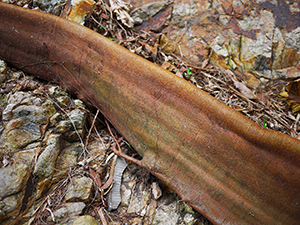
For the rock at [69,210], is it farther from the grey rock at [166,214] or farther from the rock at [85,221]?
the grey rock at [166,214]

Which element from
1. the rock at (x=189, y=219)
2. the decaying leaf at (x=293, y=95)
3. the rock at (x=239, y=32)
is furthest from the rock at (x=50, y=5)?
the decaying leaf at (x=293, y=95)

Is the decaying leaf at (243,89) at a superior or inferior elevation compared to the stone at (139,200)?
superior

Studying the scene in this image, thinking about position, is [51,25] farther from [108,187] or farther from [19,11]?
[108,187]

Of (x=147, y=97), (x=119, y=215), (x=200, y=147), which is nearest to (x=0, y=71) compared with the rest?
(x=147, y=97)

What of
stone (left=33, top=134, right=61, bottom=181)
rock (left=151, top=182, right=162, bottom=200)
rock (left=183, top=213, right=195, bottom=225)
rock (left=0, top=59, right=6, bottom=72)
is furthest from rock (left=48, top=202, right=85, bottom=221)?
rock (left=0, top=59, right=6, bottom=72)

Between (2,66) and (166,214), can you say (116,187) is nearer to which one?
(166,214)

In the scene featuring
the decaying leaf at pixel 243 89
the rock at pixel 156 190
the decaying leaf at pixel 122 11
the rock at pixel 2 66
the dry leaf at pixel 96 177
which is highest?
the decaying leaf at pixel 122 11
